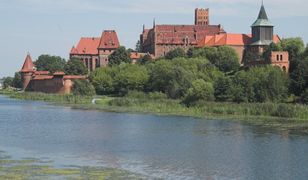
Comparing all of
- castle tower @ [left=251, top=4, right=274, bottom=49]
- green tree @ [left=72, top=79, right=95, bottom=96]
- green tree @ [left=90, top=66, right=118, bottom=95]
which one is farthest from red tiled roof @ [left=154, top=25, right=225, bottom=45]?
green tree @ [left=72, top=79, right=95, bottom=96]

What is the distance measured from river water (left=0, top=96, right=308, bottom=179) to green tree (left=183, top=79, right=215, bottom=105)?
11926mm

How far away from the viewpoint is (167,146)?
32688mm

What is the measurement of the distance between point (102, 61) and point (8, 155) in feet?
329

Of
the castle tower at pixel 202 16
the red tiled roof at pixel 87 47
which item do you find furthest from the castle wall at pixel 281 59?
the castle tower at pixel 202 16

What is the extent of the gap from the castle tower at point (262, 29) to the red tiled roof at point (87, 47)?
42.0 meters

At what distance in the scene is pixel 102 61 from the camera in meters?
128

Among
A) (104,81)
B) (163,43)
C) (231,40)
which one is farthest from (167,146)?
(163,43)

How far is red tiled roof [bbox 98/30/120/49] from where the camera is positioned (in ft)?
417

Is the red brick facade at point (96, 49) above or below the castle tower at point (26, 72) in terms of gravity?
above

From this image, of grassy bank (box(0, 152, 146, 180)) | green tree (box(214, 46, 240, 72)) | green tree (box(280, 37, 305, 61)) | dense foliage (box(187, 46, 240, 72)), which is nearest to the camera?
grassy bank (box(0, 152, 146, 180))

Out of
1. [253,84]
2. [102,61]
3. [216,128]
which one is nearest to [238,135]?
[216,128]

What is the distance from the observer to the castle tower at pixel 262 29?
99.6 m

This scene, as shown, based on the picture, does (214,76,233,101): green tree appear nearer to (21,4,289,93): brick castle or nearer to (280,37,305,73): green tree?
(280,37,305,73): green tree

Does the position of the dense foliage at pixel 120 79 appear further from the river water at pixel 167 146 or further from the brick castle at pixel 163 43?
the river water at pixel 167 146
